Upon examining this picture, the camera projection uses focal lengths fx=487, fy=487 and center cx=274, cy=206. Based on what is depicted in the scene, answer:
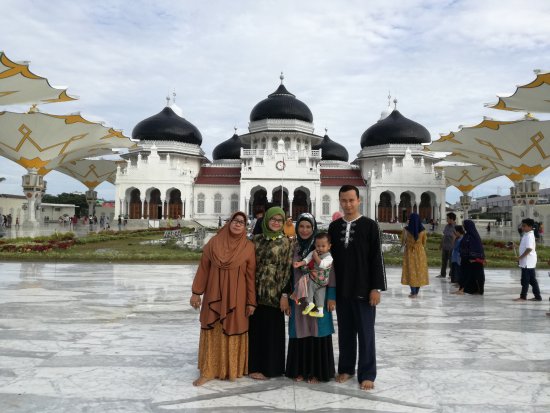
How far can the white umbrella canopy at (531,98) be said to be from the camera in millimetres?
19766

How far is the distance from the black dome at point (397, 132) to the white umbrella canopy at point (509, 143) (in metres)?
11.0

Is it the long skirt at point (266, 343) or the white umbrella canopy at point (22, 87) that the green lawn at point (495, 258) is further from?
the white umbrella canopy at point (22, 87)

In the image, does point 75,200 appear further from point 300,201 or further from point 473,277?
point 473,277

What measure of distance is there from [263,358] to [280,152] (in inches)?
1532

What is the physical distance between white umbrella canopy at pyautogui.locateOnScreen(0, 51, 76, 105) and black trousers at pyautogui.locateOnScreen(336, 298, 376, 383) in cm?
1782

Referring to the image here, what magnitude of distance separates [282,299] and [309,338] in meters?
0.42

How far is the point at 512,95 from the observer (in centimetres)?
2147

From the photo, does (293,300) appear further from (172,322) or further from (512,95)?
Result: (512,95)

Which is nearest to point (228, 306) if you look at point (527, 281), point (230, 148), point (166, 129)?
point (527, 281)

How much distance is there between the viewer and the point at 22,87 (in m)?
20.1

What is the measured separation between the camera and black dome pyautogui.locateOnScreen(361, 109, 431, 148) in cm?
4681

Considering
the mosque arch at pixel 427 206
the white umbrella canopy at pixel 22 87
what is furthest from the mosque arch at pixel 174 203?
the mosque arch at pixel 427 206

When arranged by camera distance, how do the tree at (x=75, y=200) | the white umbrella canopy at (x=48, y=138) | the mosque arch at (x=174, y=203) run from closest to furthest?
the white umbrella canopy at (x=48, y=138)
the mosque arch at (x=174, y=203)
the tree at (x=75, y=200)

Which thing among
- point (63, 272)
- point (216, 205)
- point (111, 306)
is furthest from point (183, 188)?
point (111, 306)
